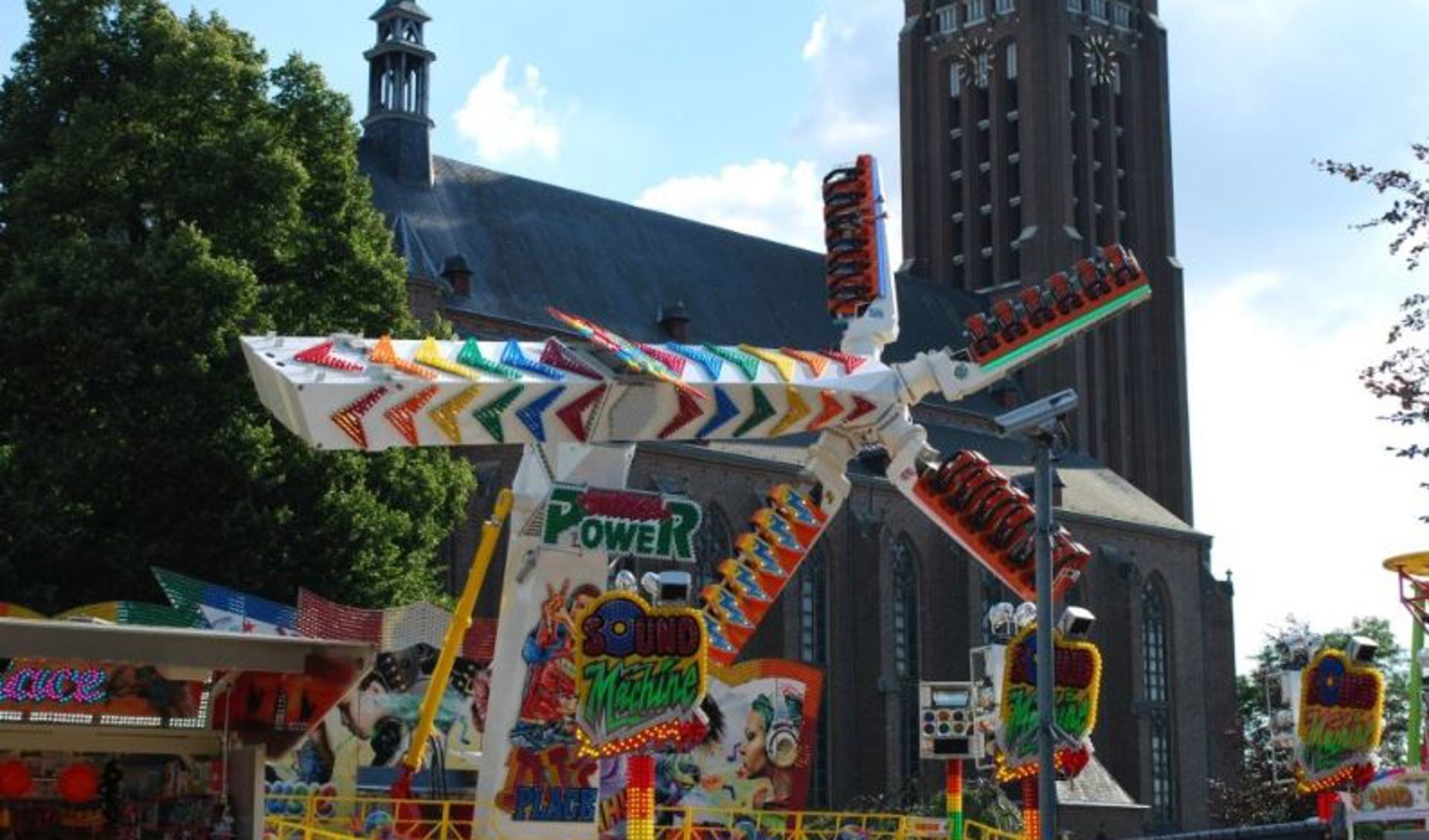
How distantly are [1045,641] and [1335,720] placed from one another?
713 centimetres

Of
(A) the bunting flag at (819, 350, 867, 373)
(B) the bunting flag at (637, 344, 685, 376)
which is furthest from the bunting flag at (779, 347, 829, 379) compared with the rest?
(B) the bunting flag at (637, 344, 685, 376)

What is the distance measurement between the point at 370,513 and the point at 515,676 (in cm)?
1179

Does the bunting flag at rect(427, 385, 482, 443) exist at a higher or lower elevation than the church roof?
lower

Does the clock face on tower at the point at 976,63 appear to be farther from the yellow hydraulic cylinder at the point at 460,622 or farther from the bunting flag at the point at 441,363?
the bunting flag at the point at 441,363

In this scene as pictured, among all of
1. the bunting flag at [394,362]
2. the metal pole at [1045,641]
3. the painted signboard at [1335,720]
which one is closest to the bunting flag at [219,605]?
the bunting flag at [394,362]

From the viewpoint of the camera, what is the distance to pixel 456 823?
2197cm

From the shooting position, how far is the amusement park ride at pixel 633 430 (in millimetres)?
19172

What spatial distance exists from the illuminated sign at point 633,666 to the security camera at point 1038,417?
11.0 feet

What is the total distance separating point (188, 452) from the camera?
31828 millimetres

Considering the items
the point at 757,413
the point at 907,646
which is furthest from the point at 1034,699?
the point at 907,646

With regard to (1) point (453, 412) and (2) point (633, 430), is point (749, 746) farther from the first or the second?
(1) point (453, 412)

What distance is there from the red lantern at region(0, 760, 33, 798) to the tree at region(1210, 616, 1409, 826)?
29397 mm

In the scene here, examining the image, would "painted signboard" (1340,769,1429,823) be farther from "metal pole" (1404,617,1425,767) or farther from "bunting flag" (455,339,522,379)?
"bunting flag" (455,339,522,379)

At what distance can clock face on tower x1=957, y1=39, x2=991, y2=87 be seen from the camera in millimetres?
76000
